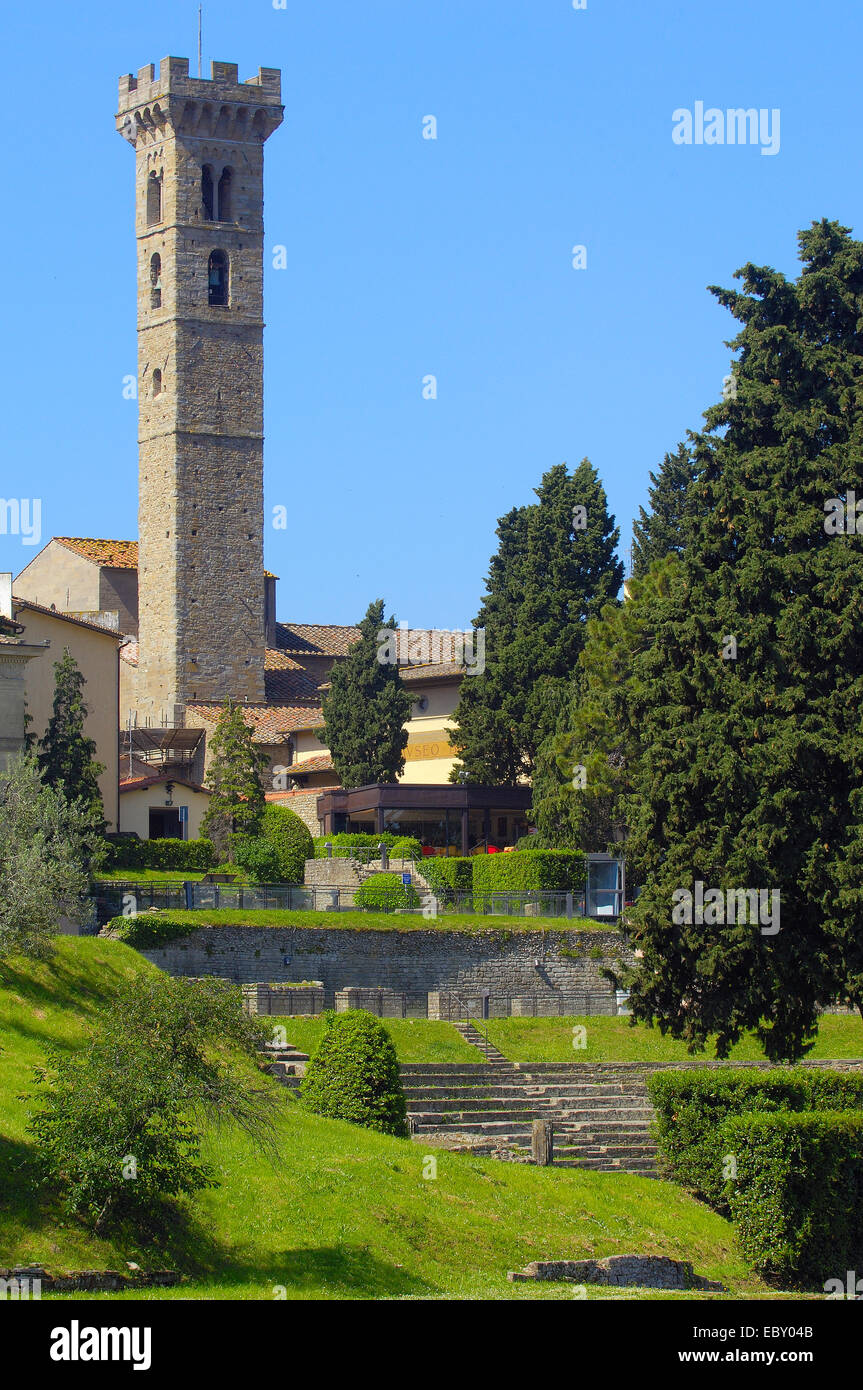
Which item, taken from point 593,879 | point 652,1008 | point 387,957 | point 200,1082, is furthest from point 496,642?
point 200,1082

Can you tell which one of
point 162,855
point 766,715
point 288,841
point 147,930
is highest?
point 766,715

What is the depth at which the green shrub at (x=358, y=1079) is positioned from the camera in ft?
92.7

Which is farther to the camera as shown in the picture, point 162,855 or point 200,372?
point 200,372

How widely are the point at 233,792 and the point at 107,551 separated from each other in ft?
82.5

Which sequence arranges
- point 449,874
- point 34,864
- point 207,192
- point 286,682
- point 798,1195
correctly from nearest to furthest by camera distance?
1. point 798,1195
2. point 34,864
3. point 449,874
4. point 207,192
5. point 286,682

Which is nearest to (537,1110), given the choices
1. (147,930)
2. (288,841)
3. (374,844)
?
(147,930)

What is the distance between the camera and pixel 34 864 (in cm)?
3050

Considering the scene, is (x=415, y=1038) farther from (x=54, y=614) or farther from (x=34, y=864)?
(x=54, y=614)

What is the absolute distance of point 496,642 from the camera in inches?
2494

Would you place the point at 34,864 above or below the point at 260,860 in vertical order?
above

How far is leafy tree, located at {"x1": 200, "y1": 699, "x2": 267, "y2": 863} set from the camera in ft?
182

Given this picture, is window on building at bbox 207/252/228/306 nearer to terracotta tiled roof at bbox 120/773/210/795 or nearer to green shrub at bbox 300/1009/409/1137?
terracotta tiled roof at bbox 120/773/210/795

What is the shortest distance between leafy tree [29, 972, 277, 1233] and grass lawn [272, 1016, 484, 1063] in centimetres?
1180

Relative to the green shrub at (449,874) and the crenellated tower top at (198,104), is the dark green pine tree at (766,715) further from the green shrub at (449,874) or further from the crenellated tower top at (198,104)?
the crenellated tower top at (198,104)
